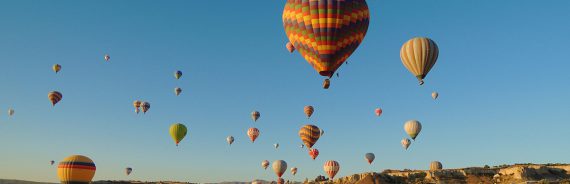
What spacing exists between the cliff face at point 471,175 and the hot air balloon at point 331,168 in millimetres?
9358

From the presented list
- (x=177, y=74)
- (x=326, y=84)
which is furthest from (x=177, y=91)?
(x=326, y=84)

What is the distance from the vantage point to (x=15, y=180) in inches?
6393

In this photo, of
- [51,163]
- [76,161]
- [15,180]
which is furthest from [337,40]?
[15,180]

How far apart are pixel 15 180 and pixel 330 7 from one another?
150838mm

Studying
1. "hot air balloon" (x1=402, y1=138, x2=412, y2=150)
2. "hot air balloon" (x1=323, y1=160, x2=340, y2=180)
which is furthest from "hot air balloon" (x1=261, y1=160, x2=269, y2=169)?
"hot air balloon" (x1=402, y1=138, x2=412, y2=150)

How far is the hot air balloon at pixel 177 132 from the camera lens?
85312mm

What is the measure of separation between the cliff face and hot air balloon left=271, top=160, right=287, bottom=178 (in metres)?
19.2

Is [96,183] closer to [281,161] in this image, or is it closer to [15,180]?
[281,161]

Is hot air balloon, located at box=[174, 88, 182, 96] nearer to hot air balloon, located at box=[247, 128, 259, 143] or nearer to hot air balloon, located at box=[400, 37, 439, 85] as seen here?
hot air balloon, located at box=[247, 128, 259, 143]

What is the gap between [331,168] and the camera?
86.9 m

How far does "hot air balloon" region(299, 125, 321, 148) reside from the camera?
81.9 m

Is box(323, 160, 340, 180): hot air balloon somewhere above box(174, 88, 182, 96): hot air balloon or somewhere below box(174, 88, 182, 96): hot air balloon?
below

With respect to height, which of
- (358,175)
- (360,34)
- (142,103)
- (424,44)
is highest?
(142,103)

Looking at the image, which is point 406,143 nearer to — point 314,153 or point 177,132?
point 314,153
